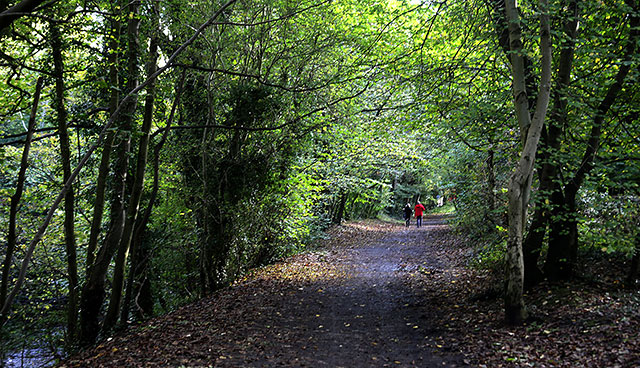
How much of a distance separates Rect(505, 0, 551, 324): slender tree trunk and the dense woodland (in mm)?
28

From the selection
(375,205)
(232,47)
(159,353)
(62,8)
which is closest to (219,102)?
(232,47)

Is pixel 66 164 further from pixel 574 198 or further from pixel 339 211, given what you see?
pixel 339 211

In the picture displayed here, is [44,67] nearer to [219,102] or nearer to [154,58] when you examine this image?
[154,58]

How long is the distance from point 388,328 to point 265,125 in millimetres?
5812

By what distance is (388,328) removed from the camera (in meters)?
6.83

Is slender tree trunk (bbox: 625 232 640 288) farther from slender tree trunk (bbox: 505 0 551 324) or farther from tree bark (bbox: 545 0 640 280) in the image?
slender tree trunk (bbox: 505 0 551 324)

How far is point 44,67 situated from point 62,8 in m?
1.17

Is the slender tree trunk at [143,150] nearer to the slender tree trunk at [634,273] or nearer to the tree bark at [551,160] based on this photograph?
the tree bark at [551,160]

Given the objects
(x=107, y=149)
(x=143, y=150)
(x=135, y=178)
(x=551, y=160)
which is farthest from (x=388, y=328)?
(x=107, y=149)

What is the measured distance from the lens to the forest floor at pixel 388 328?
5043 mm

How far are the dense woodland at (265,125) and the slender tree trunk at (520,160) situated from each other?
3 centimetres

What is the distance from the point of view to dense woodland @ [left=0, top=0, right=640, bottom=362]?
589cm

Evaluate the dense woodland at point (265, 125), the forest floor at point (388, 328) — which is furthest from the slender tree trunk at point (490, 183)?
the forest floor at point (388, 328)

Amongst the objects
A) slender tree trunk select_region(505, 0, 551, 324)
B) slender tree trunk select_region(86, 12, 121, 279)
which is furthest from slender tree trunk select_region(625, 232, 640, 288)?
slender tree trunk select_region(86, 12, 121, 279)
